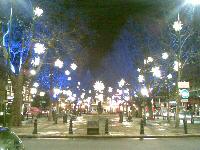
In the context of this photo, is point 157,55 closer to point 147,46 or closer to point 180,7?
point 147,46

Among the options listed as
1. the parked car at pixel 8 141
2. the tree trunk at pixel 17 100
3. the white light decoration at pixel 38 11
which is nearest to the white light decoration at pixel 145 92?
the tree trunk at pixel 17 100

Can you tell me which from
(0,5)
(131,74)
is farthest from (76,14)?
(131,74)

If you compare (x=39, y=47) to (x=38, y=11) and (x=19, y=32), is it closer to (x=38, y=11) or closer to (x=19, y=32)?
(x=38, y=11)

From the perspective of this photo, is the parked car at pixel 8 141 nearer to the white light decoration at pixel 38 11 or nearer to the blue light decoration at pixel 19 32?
the white light decoration at pixel 38 11

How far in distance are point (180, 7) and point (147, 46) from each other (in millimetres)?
17509

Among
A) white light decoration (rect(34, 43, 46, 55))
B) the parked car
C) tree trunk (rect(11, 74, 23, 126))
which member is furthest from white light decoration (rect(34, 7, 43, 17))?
the parked car

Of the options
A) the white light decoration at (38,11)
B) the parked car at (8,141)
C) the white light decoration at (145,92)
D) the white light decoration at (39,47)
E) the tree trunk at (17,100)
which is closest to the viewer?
the parked car at (8,141)

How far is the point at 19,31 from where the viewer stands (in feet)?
139

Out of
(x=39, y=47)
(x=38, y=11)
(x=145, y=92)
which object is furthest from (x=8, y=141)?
(x=145, y=92)

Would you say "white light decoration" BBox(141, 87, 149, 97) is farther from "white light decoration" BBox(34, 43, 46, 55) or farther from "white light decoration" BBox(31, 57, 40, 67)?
"white light decoration" BBox(34, 43, 46, 55)

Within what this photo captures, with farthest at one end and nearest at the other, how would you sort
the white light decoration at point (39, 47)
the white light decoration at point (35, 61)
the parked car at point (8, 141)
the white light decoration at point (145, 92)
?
the white light decoration at point (145, 92)
the white light decoration at point (35, 61)
the white light decoration at point (39, 47)
the parked car at point (8, 141)

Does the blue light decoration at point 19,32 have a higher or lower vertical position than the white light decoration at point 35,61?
higher

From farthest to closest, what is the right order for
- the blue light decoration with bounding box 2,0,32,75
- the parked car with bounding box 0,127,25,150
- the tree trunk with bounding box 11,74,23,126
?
the tree trunk with bounding box 11,74,23,126 → the blue light decoration with bounding box 2,0,32,75 → the parked car with bounding box 0,127,25,150

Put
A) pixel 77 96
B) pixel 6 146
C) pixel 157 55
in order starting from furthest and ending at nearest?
pixel 77 96 < pixel 157 55 < pixel 6 146
